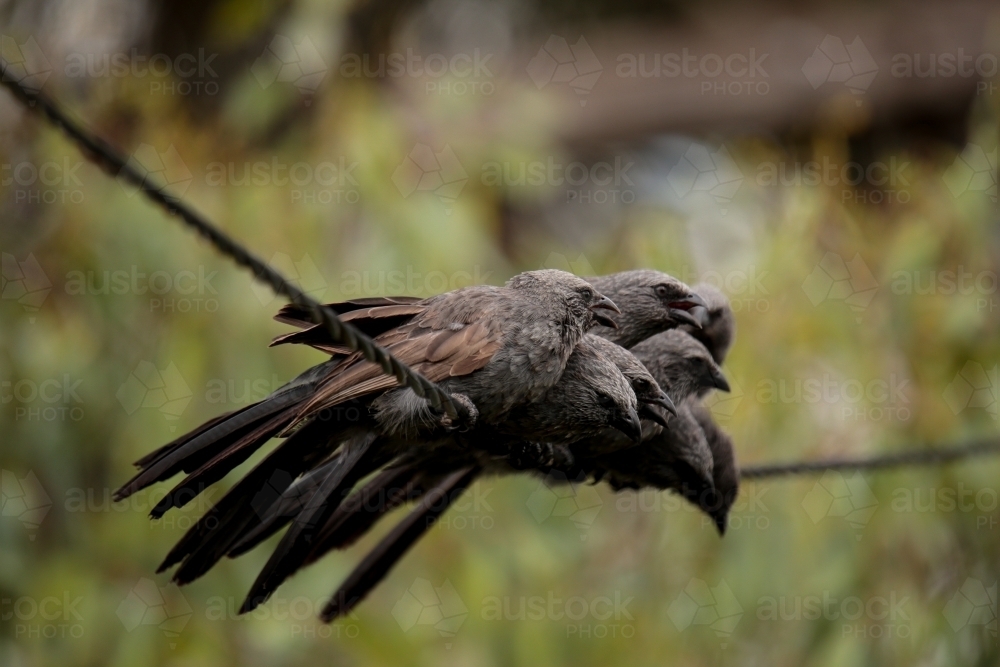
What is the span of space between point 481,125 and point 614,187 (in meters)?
5.05

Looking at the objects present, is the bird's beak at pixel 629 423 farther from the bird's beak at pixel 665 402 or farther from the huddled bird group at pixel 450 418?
the bird's beak at pixel 665 402

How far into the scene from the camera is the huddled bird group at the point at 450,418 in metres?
2.79

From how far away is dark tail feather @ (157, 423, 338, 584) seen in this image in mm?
2934

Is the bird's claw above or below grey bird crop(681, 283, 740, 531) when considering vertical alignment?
above

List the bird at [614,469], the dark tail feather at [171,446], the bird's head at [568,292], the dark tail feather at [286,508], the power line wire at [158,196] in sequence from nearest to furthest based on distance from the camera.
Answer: the power line wire at [158,196], the dark tail feather at [171,446], the bird's head at [568,292], the dark tail feather at [286,508], the bird at [614,469]

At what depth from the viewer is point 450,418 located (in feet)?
8.87

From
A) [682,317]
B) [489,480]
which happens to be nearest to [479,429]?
[682,317]

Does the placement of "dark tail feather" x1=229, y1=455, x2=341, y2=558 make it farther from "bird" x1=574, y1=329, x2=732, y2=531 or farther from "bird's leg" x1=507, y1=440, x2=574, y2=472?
"bird" x1=574, y1=329, x2=732, y2=531

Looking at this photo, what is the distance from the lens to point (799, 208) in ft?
18.4

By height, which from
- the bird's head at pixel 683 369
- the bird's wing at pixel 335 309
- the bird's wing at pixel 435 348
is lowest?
the bird's head at pixel 683 369

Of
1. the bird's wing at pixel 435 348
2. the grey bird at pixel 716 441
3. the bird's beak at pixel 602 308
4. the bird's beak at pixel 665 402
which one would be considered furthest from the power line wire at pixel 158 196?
the grey bird at pixel 716 441

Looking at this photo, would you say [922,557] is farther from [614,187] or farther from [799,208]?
[614,187]

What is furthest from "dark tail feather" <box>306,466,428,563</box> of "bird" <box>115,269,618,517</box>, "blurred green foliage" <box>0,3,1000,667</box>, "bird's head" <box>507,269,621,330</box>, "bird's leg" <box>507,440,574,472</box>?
"blurred green foliage" <box>0,3,1000,667</box>

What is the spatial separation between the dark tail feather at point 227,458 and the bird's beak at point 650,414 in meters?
0.95
